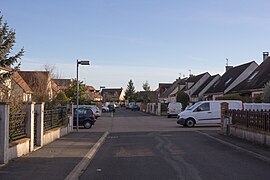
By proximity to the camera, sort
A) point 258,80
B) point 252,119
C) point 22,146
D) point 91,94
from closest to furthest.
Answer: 1. point 22,146
2. point 252,119
3. point 258,80
4. point 91,94

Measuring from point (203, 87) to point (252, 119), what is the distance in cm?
5700

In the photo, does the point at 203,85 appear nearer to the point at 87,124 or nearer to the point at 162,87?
the point at 87,124

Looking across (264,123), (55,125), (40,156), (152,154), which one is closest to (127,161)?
(152,154)

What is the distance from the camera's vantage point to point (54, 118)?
22.1m

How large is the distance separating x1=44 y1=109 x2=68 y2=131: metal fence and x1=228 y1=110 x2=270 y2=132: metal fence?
9188 mm

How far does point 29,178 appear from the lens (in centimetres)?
1021

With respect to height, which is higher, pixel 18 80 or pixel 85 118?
pixel 18 80

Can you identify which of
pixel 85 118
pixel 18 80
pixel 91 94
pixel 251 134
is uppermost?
pixel 91 94

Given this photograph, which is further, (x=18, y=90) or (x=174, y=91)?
(x=174, y=91)

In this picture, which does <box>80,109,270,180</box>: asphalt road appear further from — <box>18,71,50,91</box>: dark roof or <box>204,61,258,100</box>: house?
<box>204,61,258,100</box>: house

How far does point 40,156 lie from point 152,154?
383 centimetres

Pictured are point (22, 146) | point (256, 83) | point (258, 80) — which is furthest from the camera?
point (258, 80)

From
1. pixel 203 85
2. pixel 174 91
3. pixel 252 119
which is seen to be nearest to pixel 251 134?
pixel 252 119

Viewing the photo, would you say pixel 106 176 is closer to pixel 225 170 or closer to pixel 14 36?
pixel 225 170
